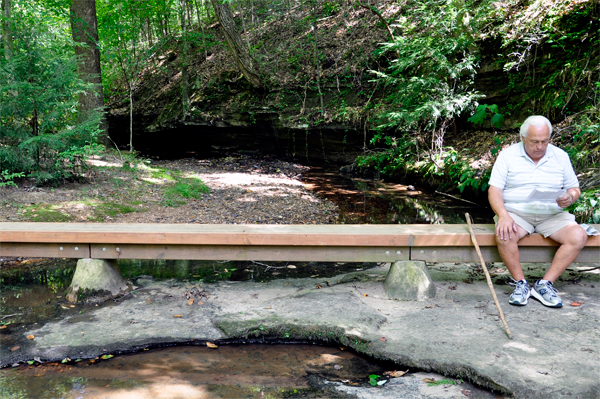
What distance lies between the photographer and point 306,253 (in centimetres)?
391

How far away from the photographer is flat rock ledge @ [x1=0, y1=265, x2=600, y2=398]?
106 inches

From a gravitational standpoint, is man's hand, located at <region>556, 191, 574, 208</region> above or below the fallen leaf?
above

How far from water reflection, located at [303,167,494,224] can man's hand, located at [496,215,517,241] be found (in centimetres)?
411

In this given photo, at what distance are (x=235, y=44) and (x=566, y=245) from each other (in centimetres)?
1224

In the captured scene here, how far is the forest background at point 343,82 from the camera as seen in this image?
7098 millimetres

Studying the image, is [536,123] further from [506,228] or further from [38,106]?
[38,106]

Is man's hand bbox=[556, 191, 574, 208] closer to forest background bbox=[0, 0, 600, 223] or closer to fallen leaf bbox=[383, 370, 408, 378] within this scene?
forest background bbox=[0, 0, 600, 223]

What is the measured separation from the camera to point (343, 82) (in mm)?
13867

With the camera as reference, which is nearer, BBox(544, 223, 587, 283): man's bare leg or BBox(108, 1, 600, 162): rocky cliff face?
BBox(544, 223, 587, 283): man's bare leg

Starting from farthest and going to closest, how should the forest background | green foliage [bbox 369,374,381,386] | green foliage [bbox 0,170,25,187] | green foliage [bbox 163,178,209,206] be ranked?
1. green foliage [bbox 163,178,209,206]
2. the forest background
3. green foliage [bbox 0,170,25,187]
4. green foliage [bbox 369,374,381,386]

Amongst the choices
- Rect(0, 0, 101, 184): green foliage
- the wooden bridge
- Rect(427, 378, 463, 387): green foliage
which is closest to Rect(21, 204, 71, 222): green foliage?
Rect(0, 0, 101, 184): green foliage

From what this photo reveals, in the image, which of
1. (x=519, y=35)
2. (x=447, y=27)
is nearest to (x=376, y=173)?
(x=447, y=27)

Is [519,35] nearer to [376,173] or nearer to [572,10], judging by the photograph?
[572,10]

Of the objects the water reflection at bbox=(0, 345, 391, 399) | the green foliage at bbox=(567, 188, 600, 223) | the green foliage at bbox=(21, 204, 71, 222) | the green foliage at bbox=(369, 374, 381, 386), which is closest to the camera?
the water reflection at bbox=(0, 345, 391, 399)
